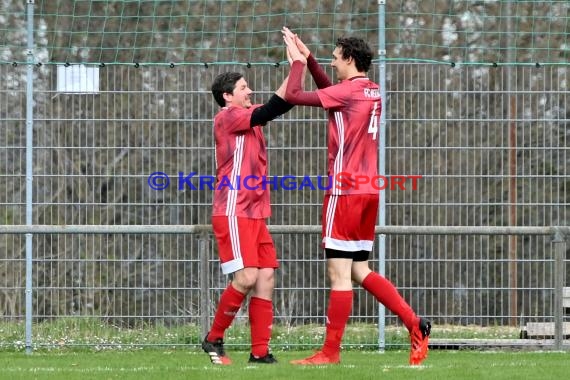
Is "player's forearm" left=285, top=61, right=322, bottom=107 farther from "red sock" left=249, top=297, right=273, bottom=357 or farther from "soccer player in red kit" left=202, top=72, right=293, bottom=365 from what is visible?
"red sock" left=249, top=297, right=273, bottom=357

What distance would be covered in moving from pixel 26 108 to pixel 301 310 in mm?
2802

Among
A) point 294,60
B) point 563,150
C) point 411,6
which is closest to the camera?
point 294,60

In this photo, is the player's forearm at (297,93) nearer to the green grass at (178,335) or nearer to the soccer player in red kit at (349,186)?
the soccer player in red kit at (349,186)

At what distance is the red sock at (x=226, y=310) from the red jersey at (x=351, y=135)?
3.15ft

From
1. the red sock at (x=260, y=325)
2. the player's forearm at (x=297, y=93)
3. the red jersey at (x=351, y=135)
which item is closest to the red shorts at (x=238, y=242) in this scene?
the red sock at (x=260, y=325)

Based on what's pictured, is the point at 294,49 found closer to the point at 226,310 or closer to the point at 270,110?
the point at 270,110

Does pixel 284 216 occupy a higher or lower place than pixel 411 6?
lower

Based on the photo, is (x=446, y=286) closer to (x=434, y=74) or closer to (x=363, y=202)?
(x=434, y=74)

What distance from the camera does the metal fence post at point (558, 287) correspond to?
36.1 ft

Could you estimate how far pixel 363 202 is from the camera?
339 inches

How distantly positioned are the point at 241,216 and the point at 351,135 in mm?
892

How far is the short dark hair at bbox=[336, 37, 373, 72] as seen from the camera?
28.7 feet

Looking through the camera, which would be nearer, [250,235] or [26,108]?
[250,235]

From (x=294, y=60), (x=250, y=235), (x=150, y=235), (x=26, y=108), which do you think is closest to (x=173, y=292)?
(x=150, y=235)
